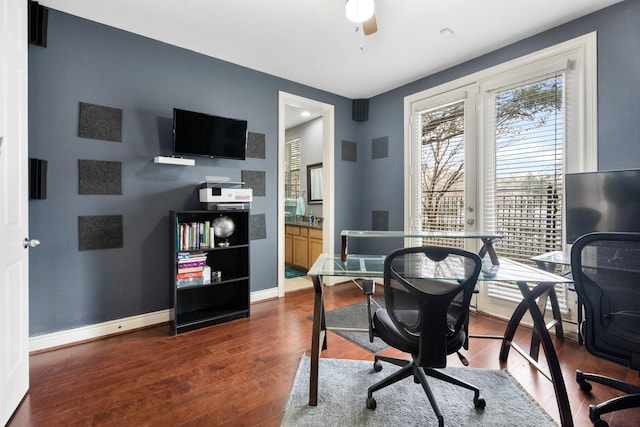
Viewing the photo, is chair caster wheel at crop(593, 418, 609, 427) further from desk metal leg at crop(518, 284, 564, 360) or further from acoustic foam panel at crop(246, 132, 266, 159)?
acoustic foam panel at crop(246, 132, 266, 159)

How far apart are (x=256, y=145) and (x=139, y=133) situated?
1.20 meters

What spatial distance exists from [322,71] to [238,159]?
1.46 m

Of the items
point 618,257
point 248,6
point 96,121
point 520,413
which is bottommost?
point 520,413

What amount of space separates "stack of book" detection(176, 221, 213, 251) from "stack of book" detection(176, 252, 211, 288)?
0.10 m

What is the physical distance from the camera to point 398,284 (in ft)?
5.26

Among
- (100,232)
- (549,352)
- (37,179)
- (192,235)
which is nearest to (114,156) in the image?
(37,179)

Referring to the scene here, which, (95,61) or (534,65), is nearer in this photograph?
(95,61)

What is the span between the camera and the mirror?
5.55 metres

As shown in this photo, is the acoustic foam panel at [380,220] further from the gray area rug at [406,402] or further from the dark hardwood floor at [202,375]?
the gray area rug at [406,402]

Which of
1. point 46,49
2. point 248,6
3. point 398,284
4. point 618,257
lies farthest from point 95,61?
point 618,257

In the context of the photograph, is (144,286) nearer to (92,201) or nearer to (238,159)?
(92,201)

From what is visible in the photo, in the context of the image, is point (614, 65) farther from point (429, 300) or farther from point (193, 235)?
point (193, 235)

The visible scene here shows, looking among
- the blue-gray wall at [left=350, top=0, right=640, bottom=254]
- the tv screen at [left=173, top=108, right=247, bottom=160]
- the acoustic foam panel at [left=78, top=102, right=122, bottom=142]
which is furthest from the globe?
the blue-gray wall at [left=350, top=0, right=640, bottom=254]

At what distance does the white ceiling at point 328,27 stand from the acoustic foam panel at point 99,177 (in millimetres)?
1249
